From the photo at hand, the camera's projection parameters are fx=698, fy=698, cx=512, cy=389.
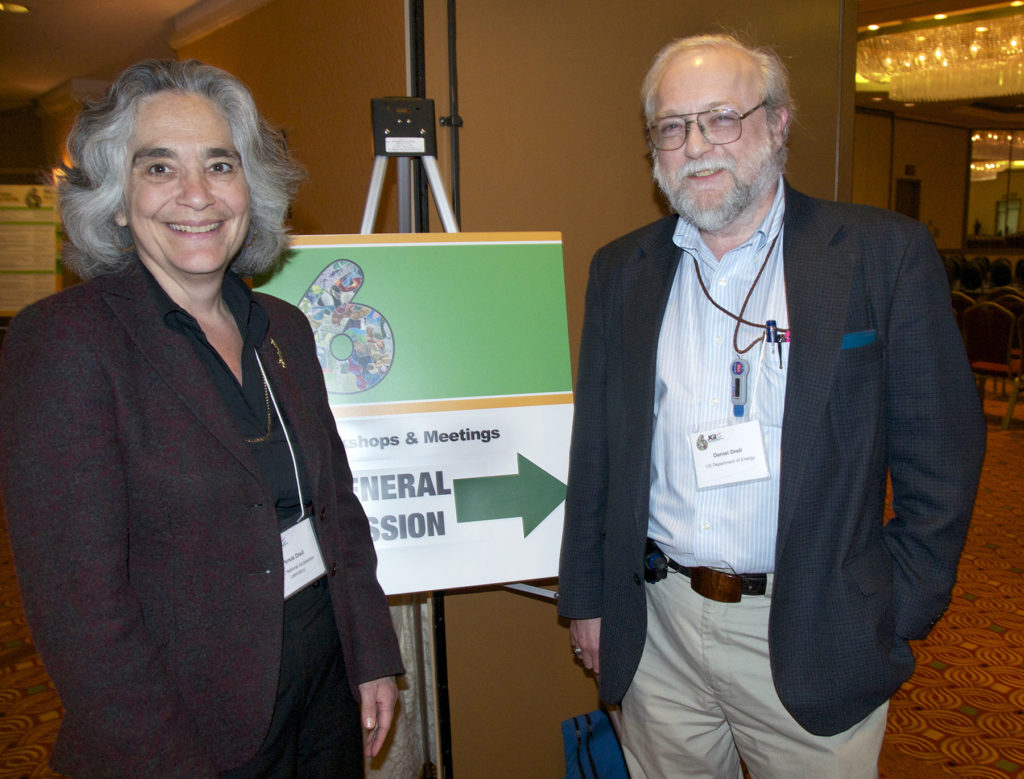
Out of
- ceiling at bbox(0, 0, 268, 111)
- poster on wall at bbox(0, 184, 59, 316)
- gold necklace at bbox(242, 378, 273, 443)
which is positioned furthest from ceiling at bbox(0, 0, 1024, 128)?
gold necklace at bbox(242, 378, 273, 443)

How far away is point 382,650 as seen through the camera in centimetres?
141

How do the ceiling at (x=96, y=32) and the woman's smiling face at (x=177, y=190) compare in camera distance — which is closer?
the woman's smiling face at (x=177, y=190)

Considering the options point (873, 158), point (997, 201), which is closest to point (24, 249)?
point (873, 158)

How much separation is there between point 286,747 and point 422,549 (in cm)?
63

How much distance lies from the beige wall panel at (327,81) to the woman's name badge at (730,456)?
138cm

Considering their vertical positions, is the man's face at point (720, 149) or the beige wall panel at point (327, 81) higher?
the beige wall panel at point (327, 81)

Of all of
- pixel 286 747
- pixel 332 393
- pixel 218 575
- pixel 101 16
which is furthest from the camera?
pixel 101 16

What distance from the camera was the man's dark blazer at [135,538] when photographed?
36.6 inches

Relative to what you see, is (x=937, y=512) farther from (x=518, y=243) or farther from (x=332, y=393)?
(x=332, y=393)

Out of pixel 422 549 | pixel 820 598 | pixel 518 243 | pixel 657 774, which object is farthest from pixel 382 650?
pixel 518 243

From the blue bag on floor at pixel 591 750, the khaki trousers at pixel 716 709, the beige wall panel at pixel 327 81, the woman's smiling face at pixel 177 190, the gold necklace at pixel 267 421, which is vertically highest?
the beige wall panel at pixel 327 81

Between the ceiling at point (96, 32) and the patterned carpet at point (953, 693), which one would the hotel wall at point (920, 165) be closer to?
the ceiling at point (96, 32)

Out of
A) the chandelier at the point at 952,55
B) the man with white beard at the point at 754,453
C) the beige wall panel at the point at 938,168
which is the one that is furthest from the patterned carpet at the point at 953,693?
the beige wall panel at the point at 938,168

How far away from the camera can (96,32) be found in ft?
16.5
